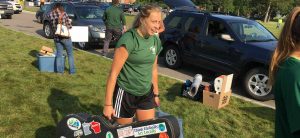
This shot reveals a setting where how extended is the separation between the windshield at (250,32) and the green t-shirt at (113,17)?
355 centimetres

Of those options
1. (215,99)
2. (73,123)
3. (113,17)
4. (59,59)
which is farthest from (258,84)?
(73,123)

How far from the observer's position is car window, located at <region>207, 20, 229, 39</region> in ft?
27.6

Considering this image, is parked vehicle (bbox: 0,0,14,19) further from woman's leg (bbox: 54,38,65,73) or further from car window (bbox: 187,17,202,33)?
car window (bbox: 187,17,202,33)

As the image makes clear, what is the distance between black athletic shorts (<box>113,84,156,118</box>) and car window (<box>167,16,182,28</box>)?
6.30 meters

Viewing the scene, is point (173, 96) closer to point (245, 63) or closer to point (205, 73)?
point (245, 63)

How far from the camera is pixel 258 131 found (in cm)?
558

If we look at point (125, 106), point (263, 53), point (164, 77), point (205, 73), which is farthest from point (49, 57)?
point (125, 106)

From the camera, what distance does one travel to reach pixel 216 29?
8.63 m

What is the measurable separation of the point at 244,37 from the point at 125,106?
528 cm

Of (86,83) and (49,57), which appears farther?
(49,57)

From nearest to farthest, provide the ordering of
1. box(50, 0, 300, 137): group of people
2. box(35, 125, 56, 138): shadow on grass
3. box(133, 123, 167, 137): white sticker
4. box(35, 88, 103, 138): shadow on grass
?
box(50, 0, 300, 137): group of people
box(133, 123, 167, 137): white sticker
box(35, 125, 56, 138): shadow on grass
box(35, 88, 103, 138): shadow on grass

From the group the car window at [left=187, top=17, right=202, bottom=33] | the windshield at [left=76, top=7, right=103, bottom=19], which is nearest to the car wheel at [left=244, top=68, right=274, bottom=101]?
the car window at [left=187, top=17, right=202, bottom=33]

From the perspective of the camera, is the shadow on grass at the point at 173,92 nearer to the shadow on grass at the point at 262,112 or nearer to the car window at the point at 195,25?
the shadow on grass at the point at 262,112

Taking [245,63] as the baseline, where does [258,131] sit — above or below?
below
